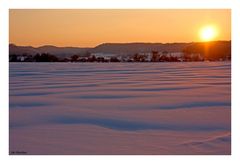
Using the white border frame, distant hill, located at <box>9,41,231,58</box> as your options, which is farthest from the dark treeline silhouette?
the white border frame

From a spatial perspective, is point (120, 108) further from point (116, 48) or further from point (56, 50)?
point (56, 50)

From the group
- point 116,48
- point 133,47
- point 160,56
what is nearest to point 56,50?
point 116,48

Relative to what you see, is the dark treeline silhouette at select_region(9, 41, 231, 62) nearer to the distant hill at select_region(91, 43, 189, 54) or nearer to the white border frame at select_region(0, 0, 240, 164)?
the distant hill at select_region(91, 43, 189, 54)

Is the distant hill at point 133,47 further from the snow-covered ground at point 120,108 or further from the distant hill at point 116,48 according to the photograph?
the snow-covered ground at point 120,108

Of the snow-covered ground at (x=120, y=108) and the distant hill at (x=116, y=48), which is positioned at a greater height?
the distant hill at (x=116, y=48)

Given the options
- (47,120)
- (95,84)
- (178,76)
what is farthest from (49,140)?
(178,76)

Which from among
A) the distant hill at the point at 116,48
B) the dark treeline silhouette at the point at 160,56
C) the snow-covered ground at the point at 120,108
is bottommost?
the snow-covered ground at the point at 120,108
